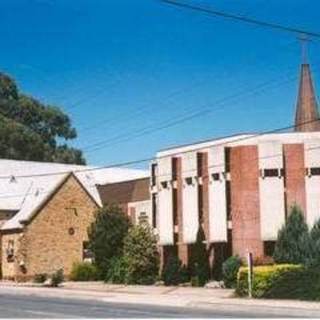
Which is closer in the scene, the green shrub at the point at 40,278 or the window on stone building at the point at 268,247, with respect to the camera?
the window on stone building at the point at 268,247

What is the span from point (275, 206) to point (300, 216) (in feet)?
8.12

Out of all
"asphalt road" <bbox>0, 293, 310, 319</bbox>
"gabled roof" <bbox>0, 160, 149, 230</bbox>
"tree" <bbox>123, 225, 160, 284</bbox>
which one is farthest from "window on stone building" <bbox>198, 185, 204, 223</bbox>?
"asphalt road" <bbox>0, 293, 310, 319</bbox>

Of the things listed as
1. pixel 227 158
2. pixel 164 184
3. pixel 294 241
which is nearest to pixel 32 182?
pixel 164 184

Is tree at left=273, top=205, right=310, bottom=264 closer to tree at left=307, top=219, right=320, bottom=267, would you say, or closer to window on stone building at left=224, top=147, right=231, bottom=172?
tree at left=307, top=219, right=320, bottom=267

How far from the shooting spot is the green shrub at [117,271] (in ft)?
151

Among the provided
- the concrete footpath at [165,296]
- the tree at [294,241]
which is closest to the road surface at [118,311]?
the concrete footpath at [165,296]

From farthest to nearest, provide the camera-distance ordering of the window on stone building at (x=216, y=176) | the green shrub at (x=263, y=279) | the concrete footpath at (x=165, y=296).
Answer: the window on stone building at (x=216, y=176) → the green shrub at (x=263, y=279) → the concrete footpath at (x=165, y=296)

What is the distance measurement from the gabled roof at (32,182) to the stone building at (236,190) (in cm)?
1137

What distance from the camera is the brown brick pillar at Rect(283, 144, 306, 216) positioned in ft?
138

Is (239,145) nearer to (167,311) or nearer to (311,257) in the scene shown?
(311,257)

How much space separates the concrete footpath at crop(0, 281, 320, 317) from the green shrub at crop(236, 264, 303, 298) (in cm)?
72

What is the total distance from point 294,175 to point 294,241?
494 cm

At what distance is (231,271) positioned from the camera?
1580 inches

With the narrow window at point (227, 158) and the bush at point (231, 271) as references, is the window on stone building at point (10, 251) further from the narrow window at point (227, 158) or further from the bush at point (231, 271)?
the bush at point (231, 271)
